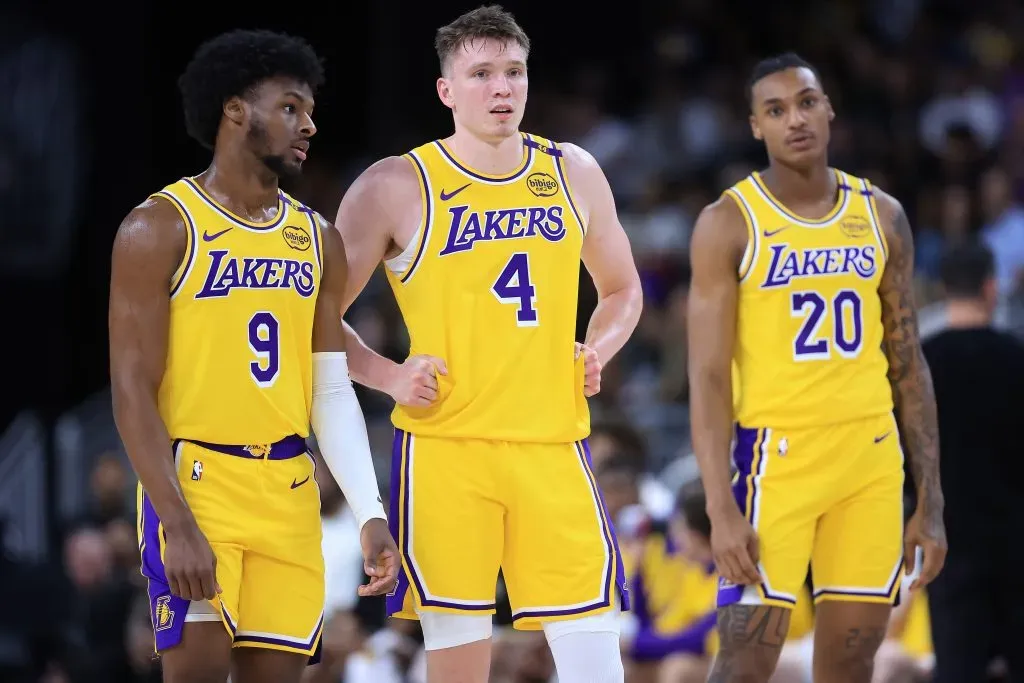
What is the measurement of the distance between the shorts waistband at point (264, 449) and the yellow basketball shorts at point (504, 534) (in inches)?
20.8

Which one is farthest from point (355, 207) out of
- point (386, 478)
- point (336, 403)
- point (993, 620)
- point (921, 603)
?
point (386, 478)

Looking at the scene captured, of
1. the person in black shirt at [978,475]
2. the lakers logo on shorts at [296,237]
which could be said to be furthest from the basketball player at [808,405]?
the lakers logo on shorts at [296,237]

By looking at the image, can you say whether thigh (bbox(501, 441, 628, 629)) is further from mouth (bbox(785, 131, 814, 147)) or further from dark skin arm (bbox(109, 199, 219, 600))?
mouth (bbox(785, 131, 814, 147))

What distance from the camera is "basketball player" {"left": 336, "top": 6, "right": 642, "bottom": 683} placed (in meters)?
5.02

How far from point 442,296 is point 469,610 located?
997 mm

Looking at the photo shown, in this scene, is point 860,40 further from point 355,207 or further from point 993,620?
point 355,207

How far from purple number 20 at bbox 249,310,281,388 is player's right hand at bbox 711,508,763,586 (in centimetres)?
176

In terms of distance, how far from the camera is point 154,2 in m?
14.8

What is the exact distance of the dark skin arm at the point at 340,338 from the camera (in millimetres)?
4609

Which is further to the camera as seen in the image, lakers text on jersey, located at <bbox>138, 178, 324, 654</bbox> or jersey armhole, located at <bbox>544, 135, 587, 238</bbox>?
jersey armhole, located at <bbox>544, 135, 587, 238</bbox>

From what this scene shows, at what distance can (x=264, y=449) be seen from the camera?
4.62 m

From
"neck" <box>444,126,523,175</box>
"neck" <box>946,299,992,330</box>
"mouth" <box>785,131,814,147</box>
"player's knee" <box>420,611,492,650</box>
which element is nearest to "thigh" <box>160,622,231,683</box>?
"player's knee" <box>420,611,492,650</box>

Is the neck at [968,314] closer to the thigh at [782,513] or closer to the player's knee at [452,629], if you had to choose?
the thigh at [782,513]

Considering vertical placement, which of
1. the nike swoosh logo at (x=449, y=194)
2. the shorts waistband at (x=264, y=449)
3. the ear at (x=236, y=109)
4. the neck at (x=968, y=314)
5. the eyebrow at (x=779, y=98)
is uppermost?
the eyebrow at (x=779, y=98)
